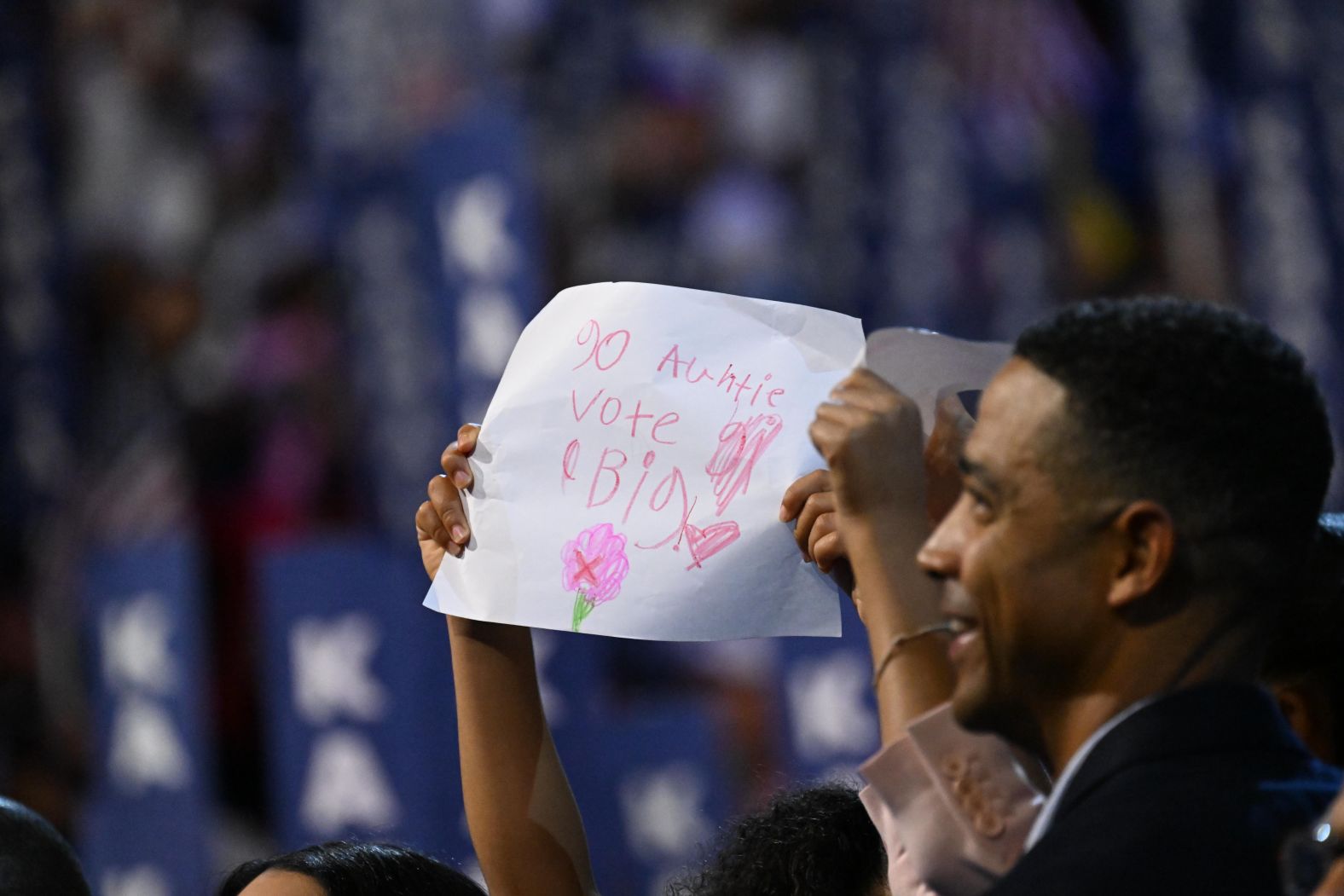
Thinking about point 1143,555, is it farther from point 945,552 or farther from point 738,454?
point 738,454

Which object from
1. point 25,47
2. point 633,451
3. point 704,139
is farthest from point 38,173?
point 633,451

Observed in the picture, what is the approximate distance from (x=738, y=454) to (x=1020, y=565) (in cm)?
56

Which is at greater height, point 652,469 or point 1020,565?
point 1020,565

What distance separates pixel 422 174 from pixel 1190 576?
136 inches

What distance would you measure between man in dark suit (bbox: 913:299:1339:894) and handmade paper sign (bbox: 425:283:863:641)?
1.58ft

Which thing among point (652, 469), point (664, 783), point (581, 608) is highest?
point (652, 469)

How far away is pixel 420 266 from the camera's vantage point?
643cm

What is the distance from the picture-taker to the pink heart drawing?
1626 mm

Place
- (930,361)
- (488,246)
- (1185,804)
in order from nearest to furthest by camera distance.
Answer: (1185,804), (930,361), (488,246)

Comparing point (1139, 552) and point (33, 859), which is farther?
point (33, 859)

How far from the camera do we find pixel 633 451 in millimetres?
1681

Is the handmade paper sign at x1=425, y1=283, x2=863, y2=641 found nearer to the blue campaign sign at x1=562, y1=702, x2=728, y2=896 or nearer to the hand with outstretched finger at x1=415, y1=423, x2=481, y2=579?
the hand with outstretched finger at x1=415, y1=423, x2=481, y2=579

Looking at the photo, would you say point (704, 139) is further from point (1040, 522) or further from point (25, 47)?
point (1040, 522)

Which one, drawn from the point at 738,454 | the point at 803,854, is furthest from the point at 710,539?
the point at 803,854
